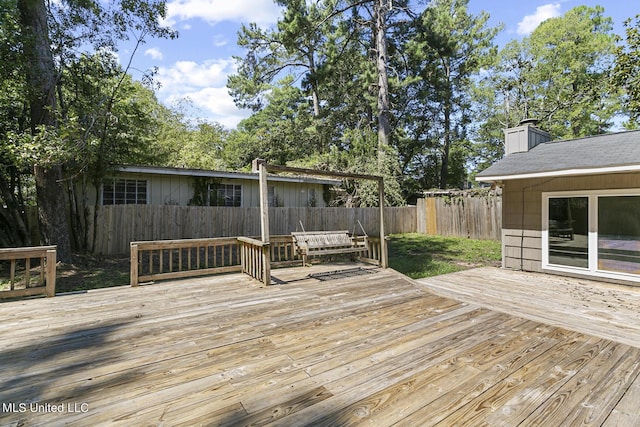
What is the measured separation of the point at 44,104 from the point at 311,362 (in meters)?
7.67

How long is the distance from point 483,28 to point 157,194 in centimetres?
2155

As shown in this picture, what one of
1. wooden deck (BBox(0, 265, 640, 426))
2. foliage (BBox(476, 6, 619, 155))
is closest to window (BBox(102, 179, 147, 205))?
wooden deck (BBox(0, 265, 640, 426))

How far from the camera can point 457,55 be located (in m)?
19.2

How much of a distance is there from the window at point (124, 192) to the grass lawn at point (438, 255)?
8.31m

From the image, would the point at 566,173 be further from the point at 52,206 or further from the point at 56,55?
the point at 56,55

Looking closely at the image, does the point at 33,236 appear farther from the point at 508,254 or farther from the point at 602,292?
the point at 602,292

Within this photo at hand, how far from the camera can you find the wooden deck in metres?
1.87

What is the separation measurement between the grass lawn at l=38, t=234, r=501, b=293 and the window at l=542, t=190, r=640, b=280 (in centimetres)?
184

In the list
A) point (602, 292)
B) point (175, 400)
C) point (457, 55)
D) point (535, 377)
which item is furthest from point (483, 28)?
point (175, 400)

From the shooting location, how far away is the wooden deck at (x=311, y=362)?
1.87 meters

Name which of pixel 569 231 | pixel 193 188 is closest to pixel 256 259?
pixel 569 231

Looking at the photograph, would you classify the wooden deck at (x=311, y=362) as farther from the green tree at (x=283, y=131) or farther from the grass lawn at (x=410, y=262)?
the green tree at (x=283, y=131)

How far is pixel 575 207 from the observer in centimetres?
564

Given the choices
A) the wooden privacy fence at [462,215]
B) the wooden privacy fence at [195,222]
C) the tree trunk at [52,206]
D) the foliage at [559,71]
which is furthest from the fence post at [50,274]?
the foliage at [559,71]
